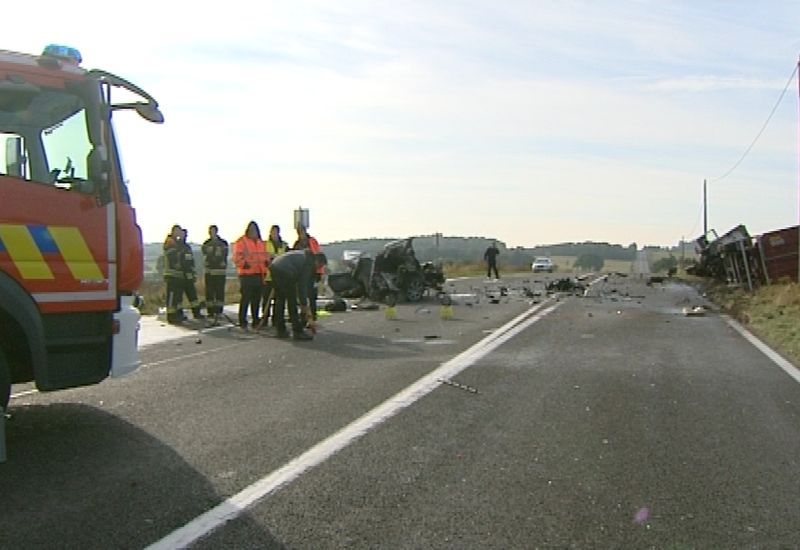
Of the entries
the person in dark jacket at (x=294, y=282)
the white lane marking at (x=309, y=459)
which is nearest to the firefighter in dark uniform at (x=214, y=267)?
the person in dark jacket at (x=294, y=282)

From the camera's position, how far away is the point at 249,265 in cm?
1606

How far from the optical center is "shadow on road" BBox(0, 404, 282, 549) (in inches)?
172

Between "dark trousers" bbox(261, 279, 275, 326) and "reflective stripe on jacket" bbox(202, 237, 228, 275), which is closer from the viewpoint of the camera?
"dark trousers" bbox(261, 279, 275, 326)

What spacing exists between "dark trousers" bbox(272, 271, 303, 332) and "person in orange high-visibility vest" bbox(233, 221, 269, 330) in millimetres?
2032

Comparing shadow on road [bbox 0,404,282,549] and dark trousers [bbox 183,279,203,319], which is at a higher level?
dark trousers [bbox 183,279,203,319]

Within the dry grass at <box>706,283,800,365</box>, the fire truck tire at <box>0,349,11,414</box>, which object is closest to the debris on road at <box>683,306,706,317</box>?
the dry grass at <box>706,283,800,365</box>

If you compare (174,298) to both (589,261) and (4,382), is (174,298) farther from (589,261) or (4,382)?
(589,261)

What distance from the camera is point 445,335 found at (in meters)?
14.1

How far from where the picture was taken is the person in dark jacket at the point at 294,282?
43.6 feet

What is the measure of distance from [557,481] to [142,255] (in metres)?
3.73

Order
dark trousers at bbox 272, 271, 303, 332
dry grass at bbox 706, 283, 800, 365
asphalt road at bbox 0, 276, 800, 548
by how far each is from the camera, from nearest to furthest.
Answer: asphalt road at bbox 0, 276, 800, 548 → dry grass at bbox 706, 283, 800, 365 → dark trousers at bbox 272, 271, 303, 332

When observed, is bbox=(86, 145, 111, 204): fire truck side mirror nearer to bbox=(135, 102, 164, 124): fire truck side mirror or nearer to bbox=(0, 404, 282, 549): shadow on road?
bbox=(135, 102, 164, 124): fire truck side mirror

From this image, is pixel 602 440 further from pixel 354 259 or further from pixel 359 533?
pixel 354 259

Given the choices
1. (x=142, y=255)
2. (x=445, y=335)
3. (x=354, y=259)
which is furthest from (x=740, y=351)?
(x=354, y=259)
